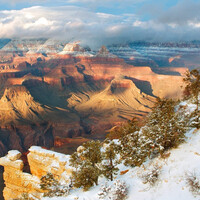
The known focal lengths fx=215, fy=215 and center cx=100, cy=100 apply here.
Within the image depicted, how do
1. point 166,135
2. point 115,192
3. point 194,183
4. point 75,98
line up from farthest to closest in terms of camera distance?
point 75,98 → point 166,135 → point 115,192 → point 194,183

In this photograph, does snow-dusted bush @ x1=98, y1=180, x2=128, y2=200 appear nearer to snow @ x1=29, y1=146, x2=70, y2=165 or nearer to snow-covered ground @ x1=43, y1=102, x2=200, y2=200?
snow-covered ground @ x1=43, y1=102, x2=200, y2=200

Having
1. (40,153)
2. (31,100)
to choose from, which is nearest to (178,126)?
(40,153)

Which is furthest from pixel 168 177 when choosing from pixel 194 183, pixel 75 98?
pixel 75 98

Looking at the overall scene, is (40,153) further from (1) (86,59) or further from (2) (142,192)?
(1) (86,59)

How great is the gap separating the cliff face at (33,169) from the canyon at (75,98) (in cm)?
3042

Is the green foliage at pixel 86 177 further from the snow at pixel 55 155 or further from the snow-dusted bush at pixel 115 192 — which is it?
the snow at pixel 55 155

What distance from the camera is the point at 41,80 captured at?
450ft

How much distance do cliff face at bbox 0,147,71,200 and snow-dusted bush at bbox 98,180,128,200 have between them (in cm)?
872

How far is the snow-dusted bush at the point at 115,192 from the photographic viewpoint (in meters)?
13.9

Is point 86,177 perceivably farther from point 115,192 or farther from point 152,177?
point 152,177

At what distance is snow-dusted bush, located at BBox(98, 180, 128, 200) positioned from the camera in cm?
1388

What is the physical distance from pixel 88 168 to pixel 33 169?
1148 cm

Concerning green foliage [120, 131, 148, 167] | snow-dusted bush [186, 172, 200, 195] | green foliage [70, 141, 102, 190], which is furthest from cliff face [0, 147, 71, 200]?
snow-dusted bush [186, 172, 200, 195]

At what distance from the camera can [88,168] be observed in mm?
16375
